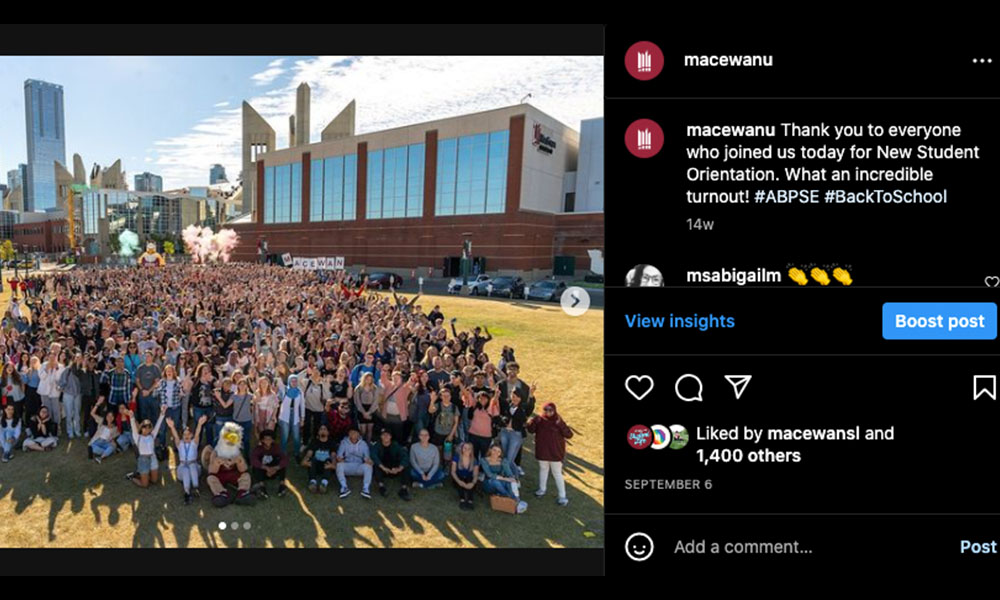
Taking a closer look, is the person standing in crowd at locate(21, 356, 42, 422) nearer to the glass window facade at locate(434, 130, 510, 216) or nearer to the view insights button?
the view insights button

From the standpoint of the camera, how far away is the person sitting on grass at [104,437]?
26.1 ft

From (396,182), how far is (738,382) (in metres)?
49.2

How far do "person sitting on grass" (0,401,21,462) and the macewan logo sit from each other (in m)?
40.7

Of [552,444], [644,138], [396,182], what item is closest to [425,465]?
[552,444]

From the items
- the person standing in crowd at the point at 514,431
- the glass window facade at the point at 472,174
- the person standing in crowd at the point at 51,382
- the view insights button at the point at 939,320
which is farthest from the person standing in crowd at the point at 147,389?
the glass window facade at the point at 472,174

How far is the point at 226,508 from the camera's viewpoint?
6.54m

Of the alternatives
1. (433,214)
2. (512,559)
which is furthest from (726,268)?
(433,214)

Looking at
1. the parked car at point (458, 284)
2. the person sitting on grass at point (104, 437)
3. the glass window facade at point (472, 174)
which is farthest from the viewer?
the glass window facade at point (472, 174)

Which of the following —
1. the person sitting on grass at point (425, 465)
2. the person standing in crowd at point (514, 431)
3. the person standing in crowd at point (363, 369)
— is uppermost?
the person standing in crowd at point (363, 369)

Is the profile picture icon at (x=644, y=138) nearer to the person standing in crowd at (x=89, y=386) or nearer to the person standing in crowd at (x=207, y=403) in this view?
the person standing in crowd at (x=207, y=403)

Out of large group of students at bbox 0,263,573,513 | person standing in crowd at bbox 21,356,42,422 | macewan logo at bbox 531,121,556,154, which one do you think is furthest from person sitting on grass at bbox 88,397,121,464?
macewan logo at bbox 531,121,556,154

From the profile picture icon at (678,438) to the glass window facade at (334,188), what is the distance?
169 ft

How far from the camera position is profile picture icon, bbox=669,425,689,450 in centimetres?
264

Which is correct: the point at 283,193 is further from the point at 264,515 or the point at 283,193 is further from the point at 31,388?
the point at 264,515
